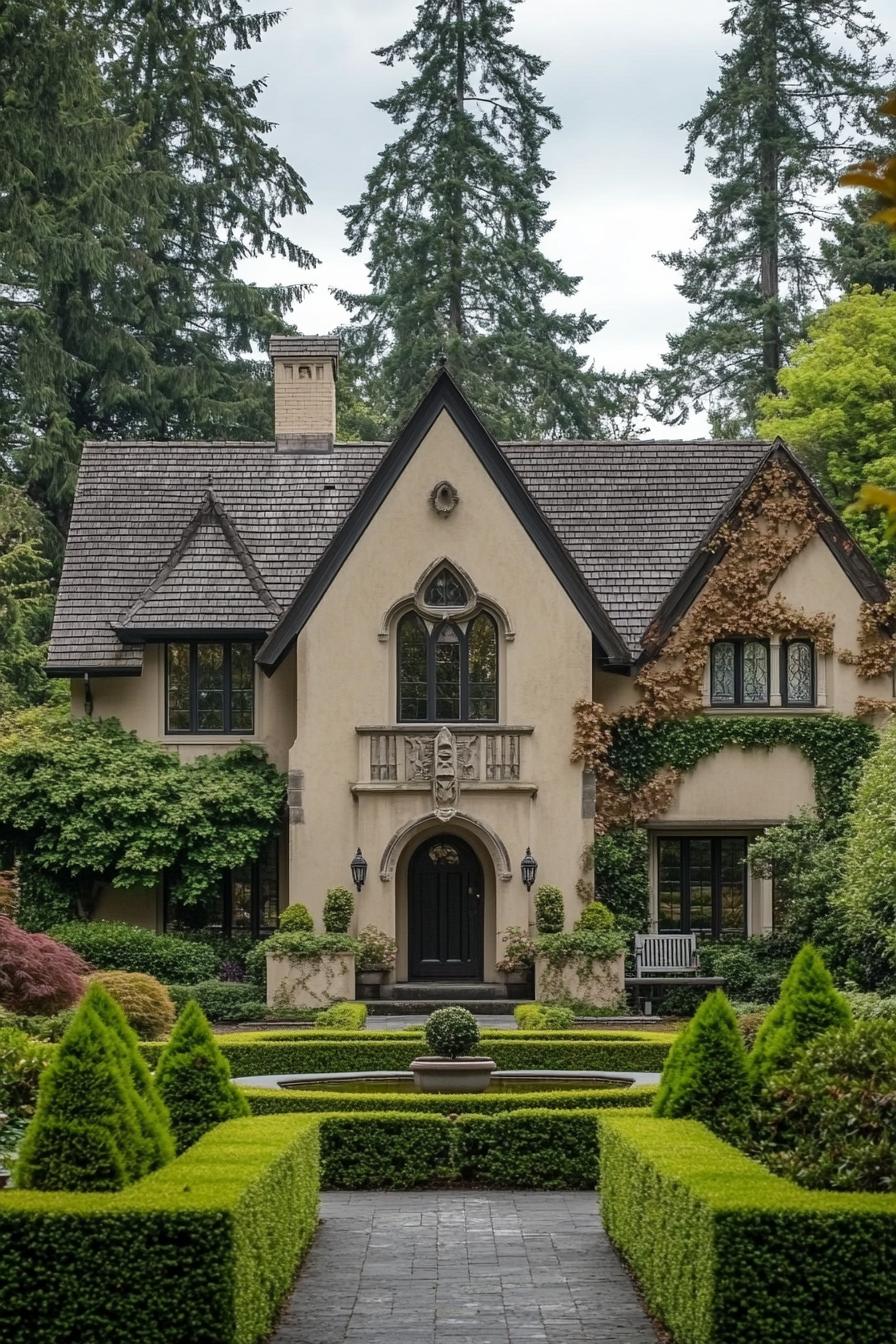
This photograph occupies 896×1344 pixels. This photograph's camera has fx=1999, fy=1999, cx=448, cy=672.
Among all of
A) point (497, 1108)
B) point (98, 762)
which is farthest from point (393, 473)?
point (497, 1108)

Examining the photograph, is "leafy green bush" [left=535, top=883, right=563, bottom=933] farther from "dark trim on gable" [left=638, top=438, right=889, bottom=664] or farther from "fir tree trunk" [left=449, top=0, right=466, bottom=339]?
"fir tree trunk" [left=449, top=0, right=466, bottom=339]

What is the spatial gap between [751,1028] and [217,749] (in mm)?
11884

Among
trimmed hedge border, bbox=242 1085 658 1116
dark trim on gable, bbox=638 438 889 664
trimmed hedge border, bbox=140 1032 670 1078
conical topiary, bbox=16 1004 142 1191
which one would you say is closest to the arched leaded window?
dark trim on gable, bbox=638 438 889 664

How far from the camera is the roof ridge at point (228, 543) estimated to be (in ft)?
107

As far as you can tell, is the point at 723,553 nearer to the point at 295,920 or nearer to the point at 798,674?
the point at 798,674

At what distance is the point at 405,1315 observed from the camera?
11.6 metres

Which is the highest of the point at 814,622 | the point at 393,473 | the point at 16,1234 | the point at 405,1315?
the point at 393,473

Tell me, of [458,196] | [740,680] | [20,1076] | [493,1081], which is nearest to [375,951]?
[740,680]

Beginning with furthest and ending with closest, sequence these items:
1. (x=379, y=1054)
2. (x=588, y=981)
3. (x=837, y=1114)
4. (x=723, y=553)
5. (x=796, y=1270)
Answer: (x=723, y=553) → (x=588, y=981) → (x=379, y=1054) → (x=837, y=1114) → (x=796, y=1270)

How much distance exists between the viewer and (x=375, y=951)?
100ft

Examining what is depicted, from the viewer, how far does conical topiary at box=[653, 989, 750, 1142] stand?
13883 millimetres

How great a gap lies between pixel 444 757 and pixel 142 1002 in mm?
7996

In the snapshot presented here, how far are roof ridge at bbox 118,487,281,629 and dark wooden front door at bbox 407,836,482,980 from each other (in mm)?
4763

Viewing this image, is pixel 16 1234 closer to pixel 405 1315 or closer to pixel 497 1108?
pixel 405 1315
